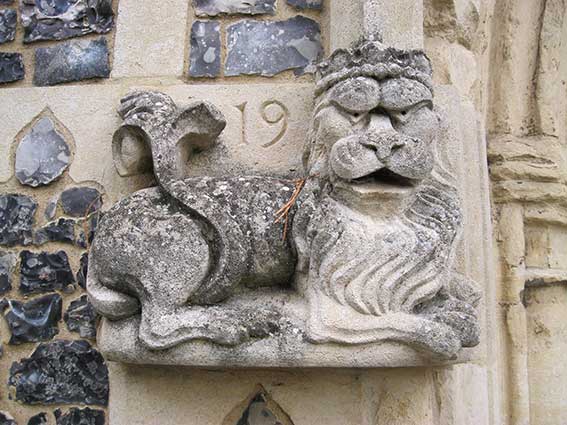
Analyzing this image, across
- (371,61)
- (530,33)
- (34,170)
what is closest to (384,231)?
(371,61)

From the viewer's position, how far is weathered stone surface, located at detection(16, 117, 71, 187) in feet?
6.49

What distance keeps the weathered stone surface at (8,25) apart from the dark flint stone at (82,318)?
82 centimetres

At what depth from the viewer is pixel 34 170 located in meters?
1.99

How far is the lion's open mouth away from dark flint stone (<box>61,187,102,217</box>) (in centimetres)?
76

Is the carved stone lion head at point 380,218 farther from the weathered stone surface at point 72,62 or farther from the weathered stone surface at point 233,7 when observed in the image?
the weathered stone surface at point 72,62

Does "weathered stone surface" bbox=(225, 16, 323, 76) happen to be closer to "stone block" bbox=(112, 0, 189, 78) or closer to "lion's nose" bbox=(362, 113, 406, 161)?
"stone block" bbox=(112, 0, 189, 78)

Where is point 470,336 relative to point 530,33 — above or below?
below

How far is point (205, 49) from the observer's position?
6.49ft

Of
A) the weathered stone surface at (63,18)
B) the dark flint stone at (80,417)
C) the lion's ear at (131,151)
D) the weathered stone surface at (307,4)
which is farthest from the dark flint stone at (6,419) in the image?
the weathered stone surface at (307,4)

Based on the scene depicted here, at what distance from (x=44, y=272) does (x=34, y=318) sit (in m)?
0.12

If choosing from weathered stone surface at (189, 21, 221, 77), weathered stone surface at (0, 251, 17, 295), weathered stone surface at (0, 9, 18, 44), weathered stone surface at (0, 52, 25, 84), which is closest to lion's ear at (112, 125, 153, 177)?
weathered stone surface at (189, 21, 221, 77)

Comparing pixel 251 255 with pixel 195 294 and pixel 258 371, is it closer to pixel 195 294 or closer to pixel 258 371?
pixel 195 294

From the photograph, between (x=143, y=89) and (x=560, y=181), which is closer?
(x=143, y=89)

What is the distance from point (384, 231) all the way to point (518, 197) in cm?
93
